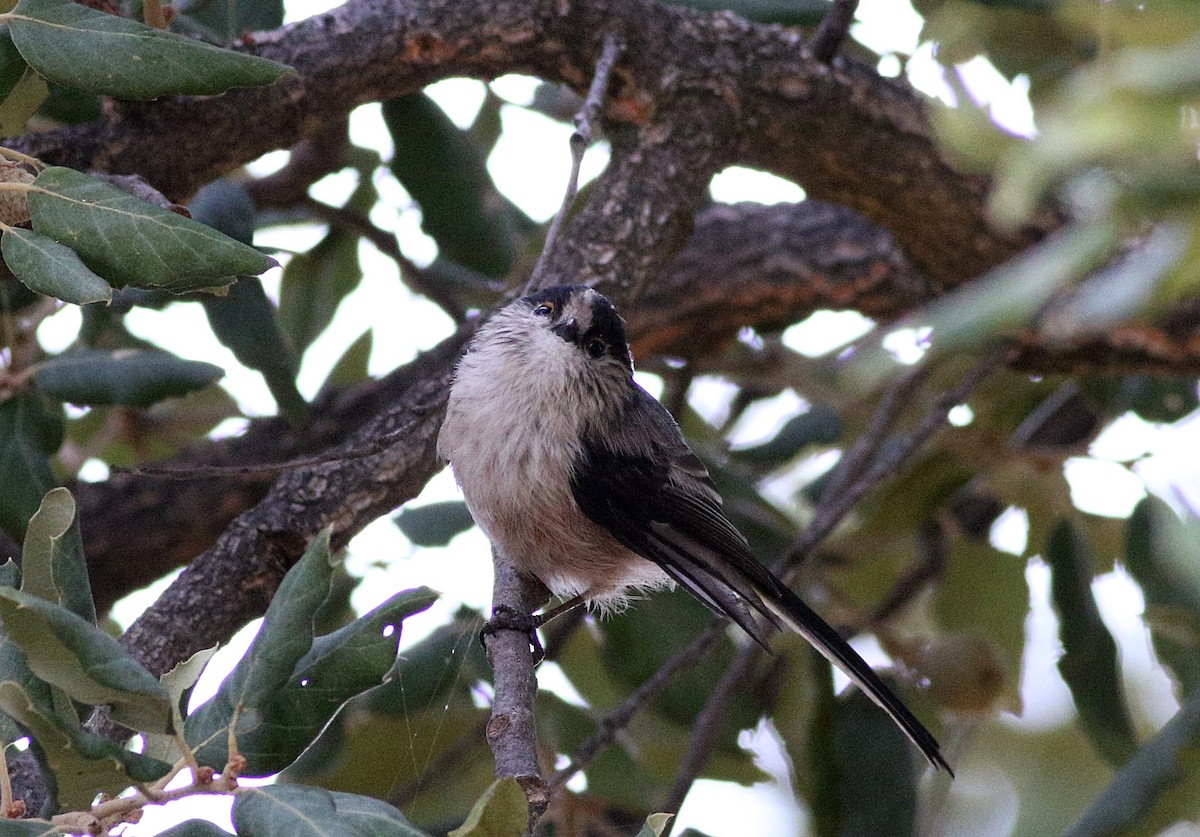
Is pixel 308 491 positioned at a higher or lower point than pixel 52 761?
lower

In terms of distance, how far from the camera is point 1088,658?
114 inches

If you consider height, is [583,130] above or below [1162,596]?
above

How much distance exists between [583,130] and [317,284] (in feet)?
4.66

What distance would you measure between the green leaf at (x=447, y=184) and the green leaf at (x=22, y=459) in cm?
96

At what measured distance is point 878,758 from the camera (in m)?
2.77

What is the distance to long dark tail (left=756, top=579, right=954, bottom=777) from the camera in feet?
7.24

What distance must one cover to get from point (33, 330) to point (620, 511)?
1.41 meters

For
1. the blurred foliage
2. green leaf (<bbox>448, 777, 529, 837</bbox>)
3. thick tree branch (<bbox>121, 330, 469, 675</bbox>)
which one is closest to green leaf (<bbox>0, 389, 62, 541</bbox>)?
the blurred foliage

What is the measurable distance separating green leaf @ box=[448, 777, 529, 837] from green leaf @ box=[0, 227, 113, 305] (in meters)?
→ 0.74

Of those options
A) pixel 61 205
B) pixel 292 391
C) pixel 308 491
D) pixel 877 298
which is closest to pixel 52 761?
pixel 61 205

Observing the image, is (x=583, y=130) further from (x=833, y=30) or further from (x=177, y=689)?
(x=177, y=689)

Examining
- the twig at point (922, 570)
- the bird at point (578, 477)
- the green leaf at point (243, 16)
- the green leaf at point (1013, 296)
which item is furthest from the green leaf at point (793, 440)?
the green leaf at point (1013, 296)

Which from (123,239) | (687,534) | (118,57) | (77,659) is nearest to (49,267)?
(123,239)

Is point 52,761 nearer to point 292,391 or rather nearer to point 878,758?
point 292,391
